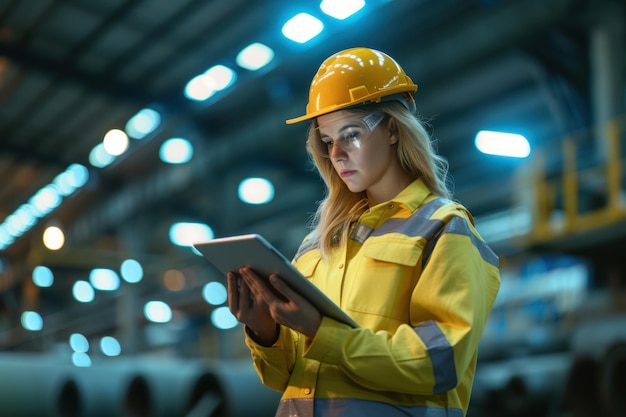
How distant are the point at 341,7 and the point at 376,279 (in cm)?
914

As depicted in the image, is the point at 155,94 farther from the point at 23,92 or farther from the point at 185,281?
the point at 185,281

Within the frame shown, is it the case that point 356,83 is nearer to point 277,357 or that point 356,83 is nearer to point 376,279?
point 376,279

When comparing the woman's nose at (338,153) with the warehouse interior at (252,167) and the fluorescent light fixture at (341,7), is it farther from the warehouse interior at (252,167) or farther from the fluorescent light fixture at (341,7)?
the fluorescent light fixture at (341,7)

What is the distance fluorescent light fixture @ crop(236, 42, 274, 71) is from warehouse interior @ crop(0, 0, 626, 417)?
0.15 metres

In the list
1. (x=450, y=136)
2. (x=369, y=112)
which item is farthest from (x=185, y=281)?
(x=369, y=112)

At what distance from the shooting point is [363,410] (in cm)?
169

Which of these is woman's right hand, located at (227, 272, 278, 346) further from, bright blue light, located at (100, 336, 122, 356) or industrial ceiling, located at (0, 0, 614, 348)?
bright blue light, located at (100, 336, 122, 356)

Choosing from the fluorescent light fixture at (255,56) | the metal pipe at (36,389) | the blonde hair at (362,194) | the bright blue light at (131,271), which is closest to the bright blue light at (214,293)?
the bright blue light at (131,271)

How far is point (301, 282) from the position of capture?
162 cm

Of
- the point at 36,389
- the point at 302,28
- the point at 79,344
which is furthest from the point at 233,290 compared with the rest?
the point at 79,344

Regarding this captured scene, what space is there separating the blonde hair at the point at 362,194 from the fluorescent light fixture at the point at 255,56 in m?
10.5

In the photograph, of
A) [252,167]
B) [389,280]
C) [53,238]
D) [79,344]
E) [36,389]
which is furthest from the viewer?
[79,344]

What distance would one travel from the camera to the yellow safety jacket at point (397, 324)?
63.7 inches

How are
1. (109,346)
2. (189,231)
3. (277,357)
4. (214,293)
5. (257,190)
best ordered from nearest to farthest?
(277,357)
(257,190)
(214,293)
(189,231)
(109,346)
